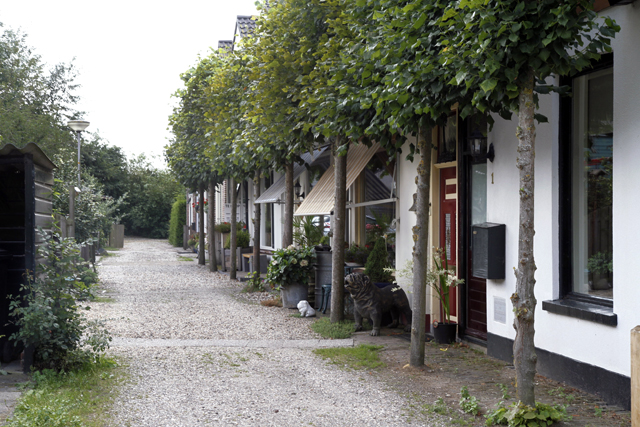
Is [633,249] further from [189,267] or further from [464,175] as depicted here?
[189,267]

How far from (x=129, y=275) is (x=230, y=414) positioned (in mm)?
14768

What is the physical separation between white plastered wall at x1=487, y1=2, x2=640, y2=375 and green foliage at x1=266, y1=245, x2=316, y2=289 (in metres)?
4.90

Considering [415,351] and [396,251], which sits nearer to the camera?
[415,351]

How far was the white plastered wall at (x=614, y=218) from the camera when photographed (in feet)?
16.9

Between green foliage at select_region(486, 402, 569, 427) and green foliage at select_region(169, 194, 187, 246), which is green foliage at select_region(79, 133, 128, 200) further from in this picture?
green foliage at select_region(486, 402, 569, 427)

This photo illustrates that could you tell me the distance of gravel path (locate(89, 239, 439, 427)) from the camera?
5.09 meters

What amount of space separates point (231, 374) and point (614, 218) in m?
4.10

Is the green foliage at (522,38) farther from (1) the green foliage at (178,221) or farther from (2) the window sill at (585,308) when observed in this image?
(1) the green foliage at (178,221)

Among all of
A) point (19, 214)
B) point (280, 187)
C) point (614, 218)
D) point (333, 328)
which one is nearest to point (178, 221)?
point (280, 187)

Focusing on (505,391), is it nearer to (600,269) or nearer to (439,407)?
(439,407)

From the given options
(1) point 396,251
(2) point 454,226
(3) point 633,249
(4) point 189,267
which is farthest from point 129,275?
(3) point 633,249

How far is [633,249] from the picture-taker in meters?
5.12

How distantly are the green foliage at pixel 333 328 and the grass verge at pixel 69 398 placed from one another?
3192 mm

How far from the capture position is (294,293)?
38.3 feet
